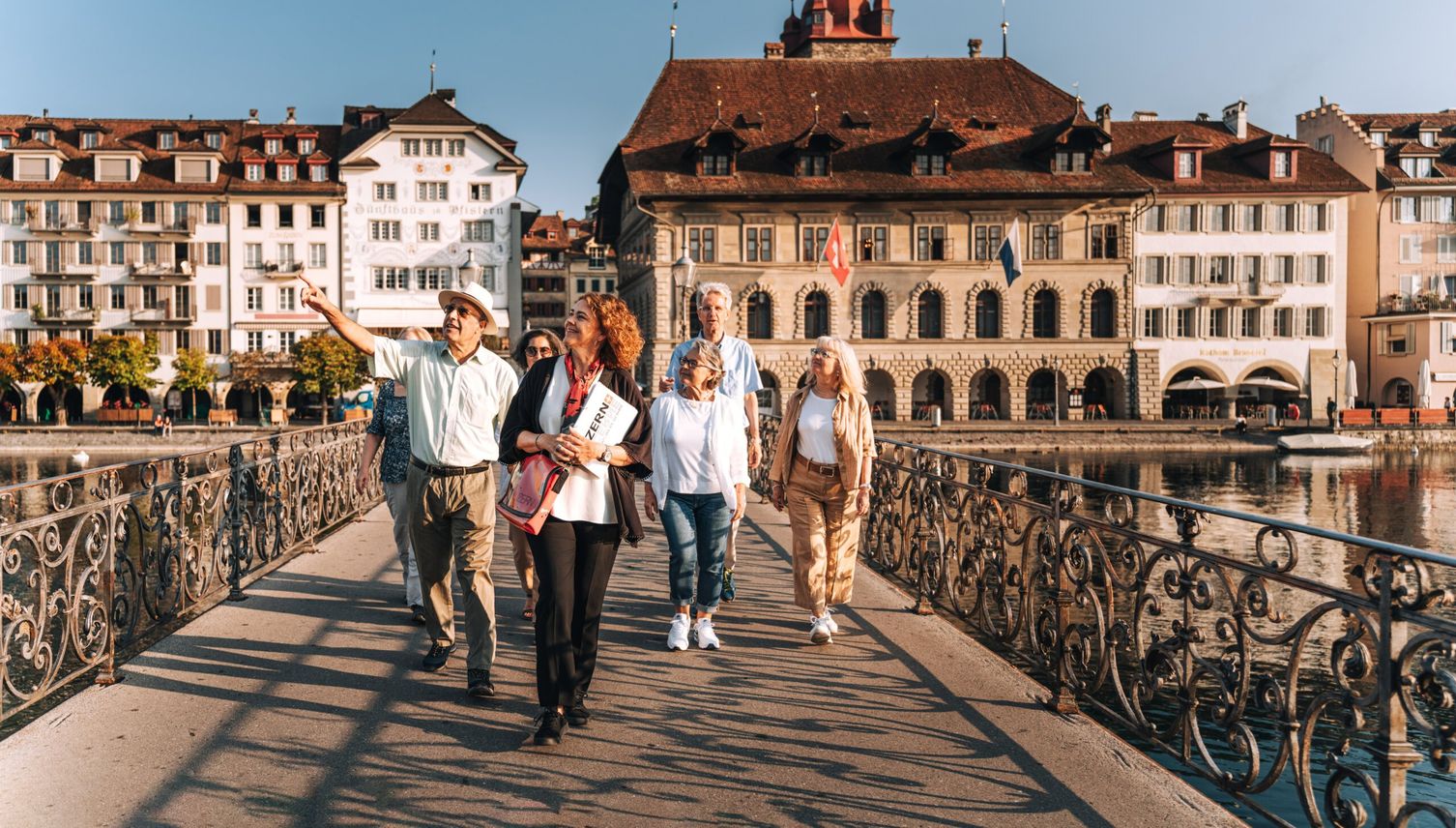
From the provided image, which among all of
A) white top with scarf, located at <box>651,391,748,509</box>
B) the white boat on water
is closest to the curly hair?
white top with scarf, located at <box>651,391,748,509</box>

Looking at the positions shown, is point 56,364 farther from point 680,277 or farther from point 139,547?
point 139,547

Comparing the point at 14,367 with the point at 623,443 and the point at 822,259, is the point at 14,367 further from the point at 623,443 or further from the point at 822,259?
the point at 623,443

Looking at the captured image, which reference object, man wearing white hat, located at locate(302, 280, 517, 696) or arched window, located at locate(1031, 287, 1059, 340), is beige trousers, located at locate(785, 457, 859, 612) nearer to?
man wearing white hat, located at locate(302, 280, 517, 696)

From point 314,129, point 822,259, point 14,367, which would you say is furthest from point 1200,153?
point 14,367

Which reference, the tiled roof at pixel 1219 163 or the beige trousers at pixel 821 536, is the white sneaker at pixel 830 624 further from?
the tiled roof at pixel 1219 163

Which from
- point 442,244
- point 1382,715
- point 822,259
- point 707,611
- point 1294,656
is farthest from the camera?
point 442,244

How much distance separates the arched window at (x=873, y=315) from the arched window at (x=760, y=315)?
4127 mm

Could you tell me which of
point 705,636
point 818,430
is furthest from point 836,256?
point 705,636

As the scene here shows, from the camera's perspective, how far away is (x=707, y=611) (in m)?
6.79

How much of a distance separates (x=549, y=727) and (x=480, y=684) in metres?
0.81

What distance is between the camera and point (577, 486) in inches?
201

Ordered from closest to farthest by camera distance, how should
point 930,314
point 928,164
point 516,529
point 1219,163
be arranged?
1. point 516,529
2. point 928,164
3. point 930,314
4. point 1219,163

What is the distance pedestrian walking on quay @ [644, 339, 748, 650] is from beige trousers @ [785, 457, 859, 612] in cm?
38

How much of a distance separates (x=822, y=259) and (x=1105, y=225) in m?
13.1
